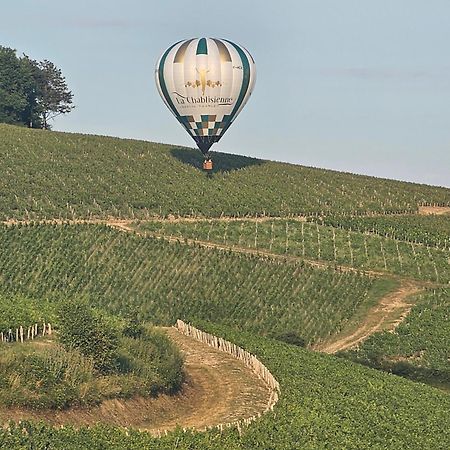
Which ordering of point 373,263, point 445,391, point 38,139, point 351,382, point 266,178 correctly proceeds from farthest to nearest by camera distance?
1. point 38,139
2. point 266,178
3. point 373,263
4. point 445,391
5. point 351,382

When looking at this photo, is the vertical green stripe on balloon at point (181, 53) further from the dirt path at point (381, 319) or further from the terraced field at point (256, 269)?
the dirt path at point (381, 319)

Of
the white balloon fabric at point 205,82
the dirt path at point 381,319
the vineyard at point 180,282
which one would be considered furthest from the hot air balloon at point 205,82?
the dirt path at point 381,319

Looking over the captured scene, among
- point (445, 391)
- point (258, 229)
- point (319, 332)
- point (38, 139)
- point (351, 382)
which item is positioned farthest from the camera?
point (38, 139)

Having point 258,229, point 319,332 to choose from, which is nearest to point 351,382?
point 319,332

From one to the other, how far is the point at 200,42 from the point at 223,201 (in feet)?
48.0

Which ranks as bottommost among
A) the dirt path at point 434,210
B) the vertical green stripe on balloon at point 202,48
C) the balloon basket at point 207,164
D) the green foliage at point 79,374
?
the green foliage at point 79,374

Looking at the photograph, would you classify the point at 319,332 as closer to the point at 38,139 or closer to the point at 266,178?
the point at 266,178

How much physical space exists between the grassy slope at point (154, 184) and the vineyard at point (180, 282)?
9.68 m

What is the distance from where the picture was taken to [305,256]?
204ft

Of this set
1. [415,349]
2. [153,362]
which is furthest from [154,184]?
[153,362]

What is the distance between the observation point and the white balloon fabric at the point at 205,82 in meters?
71.6

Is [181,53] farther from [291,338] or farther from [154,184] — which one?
[291,338]

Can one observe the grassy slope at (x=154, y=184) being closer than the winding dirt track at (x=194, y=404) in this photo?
No

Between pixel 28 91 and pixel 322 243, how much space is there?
223 feet
